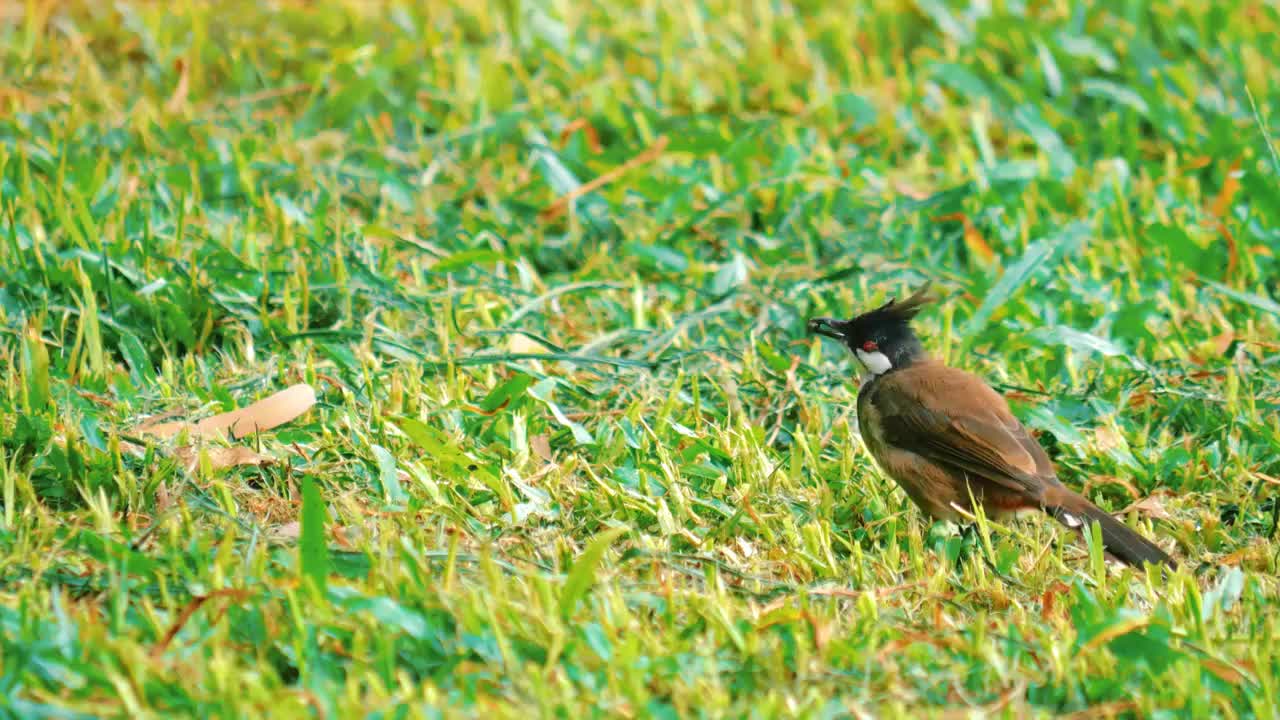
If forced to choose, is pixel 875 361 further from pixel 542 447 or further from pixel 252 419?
pixel 252 419

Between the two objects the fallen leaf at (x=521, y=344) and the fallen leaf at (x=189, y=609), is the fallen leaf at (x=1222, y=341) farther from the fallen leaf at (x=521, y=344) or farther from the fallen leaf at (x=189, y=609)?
the fallen leaf at (x=189, y=609)

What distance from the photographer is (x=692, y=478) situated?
4328 millimetres

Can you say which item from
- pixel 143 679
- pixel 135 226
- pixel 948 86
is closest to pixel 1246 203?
pixel 948 86

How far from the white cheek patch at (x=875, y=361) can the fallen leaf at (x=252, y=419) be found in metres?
1.64

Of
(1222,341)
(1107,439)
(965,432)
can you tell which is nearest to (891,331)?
(965,432)

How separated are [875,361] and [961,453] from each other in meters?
0.52

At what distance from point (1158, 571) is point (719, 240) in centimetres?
252

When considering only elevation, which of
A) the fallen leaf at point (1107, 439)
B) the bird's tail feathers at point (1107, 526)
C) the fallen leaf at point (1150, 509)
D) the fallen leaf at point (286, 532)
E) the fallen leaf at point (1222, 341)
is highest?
the fallen leaf at point (286, 532)

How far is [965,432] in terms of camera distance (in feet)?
14.3

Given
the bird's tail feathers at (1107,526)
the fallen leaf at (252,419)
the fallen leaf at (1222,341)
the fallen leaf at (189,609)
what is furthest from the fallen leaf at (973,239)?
the fallen leaf at (189,609)

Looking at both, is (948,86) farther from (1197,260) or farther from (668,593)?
(668,593)

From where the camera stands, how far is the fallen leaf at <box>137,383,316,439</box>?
4.27 metres

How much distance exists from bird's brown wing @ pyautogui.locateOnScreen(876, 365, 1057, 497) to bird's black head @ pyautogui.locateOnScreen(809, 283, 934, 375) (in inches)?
7.7

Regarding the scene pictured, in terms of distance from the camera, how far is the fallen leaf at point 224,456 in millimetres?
4094
